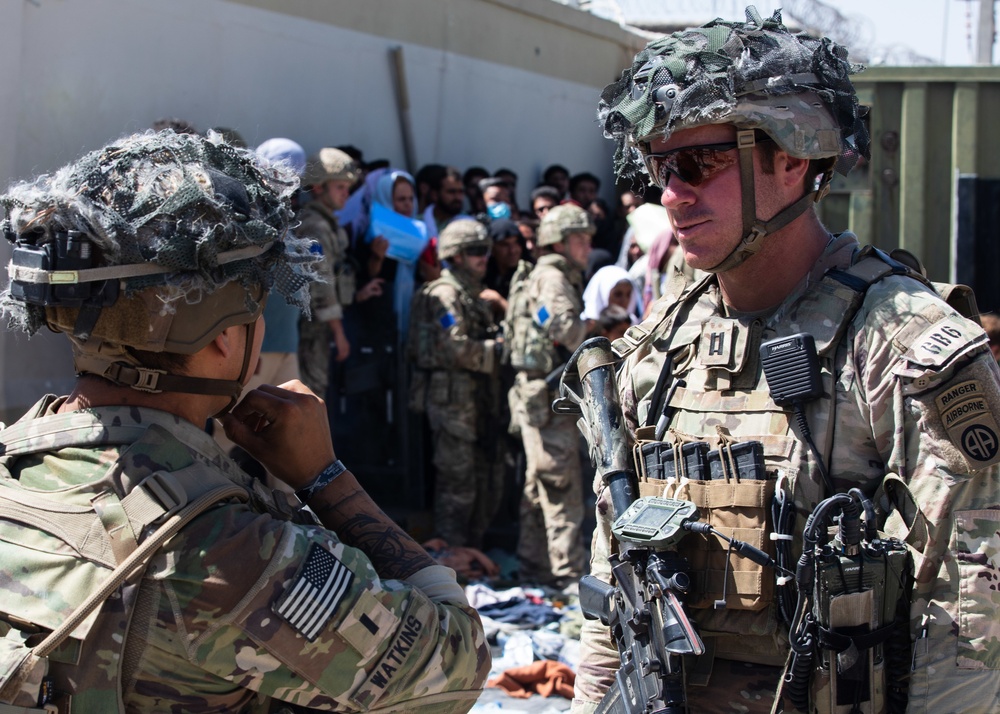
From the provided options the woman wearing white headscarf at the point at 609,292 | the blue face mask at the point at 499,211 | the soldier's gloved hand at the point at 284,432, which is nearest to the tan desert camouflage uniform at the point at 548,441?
the woman wearing white headscarf at the point at 609,292

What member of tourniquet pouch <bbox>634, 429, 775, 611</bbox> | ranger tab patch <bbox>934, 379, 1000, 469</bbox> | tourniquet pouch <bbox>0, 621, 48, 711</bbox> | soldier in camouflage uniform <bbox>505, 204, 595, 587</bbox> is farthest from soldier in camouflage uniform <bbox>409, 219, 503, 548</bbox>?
tourniquet pouch <bbox>0, 621, 48, 711</bbox>

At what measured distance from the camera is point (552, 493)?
6402 mm

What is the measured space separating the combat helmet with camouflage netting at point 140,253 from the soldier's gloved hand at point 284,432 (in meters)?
0.13

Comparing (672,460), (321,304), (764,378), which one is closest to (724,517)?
(672,460)

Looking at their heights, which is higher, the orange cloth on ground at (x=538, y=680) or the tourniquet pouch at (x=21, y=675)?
the tourniquet pouch at (x=21, y=675)

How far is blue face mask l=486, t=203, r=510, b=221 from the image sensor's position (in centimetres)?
878

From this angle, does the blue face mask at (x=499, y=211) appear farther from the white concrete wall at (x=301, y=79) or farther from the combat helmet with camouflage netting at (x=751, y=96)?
the combat helmet with camouflage netting at (x=751, y=96)

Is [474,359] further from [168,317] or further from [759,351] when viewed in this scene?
[168,317]

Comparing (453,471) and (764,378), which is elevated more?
(764,378)

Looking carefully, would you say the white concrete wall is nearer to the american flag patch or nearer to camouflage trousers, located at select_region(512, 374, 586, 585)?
camouflage trousers, located at select_region(512, 374, 586, 585)

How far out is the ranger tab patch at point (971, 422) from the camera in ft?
6.30

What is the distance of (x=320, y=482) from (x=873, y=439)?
1.08 meters

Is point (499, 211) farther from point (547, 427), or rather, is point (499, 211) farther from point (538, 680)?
point (538, 680)

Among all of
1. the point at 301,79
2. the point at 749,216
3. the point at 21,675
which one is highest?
the point at 301,79
